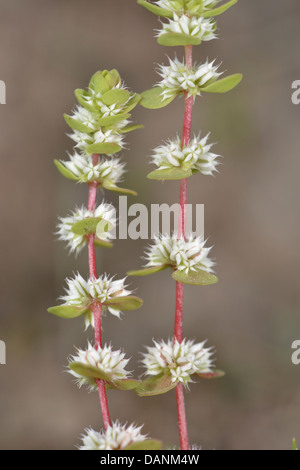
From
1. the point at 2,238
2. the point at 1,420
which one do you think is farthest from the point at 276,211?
the point at 1,420

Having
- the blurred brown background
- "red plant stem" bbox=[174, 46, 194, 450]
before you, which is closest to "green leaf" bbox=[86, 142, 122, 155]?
"red plant stem" bbox=[174, 46, 194, 450]

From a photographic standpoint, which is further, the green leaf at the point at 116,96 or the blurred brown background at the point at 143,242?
the blurred brown background at the point at 143,242

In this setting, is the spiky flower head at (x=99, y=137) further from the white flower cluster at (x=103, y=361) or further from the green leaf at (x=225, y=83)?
the white flower cluster at (x=103, y=361)

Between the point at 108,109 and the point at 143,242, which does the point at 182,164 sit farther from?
A: the point at 143,242

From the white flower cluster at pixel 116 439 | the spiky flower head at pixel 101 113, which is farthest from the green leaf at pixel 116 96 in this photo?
the white flower cluster at pixel 116 439

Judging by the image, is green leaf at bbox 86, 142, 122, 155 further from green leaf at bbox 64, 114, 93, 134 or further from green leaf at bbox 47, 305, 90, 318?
green leaf at bbox 47, 305, 90, 318
